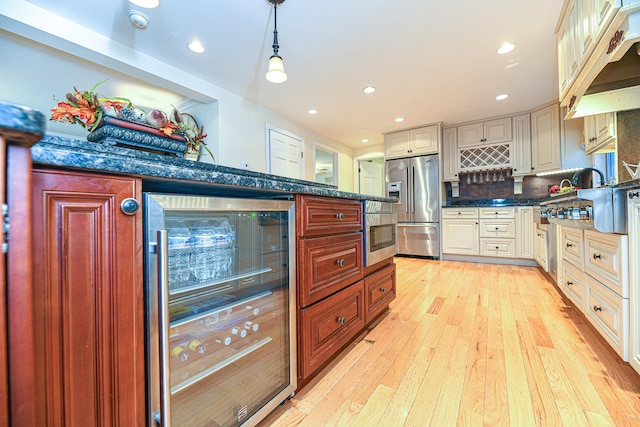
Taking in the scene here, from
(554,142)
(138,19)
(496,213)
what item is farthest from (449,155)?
(138,19)

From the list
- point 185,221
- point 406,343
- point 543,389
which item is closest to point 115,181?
point 185,221

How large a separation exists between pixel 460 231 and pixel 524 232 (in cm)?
81

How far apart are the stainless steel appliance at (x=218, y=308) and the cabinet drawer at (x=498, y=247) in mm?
3899

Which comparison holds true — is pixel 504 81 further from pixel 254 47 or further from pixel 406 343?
pixel 406 343

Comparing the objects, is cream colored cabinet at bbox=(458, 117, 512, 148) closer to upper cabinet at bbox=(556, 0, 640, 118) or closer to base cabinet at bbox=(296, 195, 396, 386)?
upper cabinet at bbox=(556, 0, 640, 118)

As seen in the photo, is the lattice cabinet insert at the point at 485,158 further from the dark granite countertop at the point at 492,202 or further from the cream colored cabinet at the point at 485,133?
the dark granite countertop at the point at 492,202

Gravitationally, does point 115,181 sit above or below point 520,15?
below

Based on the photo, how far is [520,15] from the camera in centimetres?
201

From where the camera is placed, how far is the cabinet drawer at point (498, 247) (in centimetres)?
373

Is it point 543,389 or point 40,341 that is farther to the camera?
point 543,389

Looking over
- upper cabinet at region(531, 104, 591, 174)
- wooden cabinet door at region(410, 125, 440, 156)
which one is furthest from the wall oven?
upper cabinet at region(531, 104, 591, 174)

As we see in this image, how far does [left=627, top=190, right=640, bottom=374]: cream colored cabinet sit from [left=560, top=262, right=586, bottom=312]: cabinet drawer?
59 centimetres

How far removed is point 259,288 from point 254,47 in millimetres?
2371

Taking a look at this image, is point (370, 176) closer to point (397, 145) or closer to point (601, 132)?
point (397, 145)
